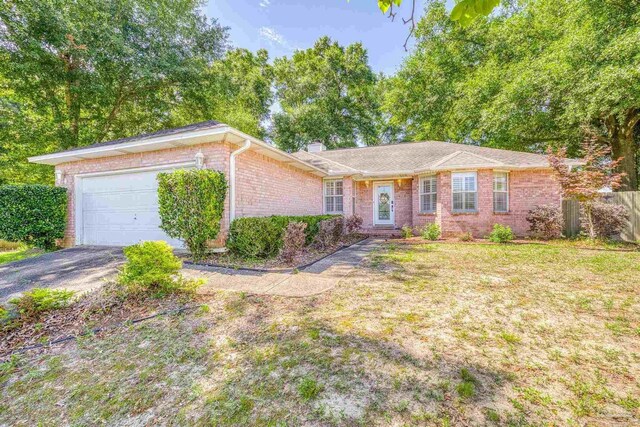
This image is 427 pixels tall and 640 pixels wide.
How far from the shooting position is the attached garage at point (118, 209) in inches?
294

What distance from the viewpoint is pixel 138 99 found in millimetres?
14945

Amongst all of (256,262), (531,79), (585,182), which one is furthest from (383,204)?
(531,79)

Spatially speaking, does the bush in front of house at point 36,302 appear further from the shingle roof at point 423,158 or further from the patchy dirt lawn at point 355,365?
the shingle roof at point 423,158

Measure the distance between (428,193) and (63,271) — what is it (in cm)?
1184

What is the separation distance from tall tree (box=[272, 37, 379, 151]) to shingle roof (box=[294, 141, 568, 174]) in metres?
8.79

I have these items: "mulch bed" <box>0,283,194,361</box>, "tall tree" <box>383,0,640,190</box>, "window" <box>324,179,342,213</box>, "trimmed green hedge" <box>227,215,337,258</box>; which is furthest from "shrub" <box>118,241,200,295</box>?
"tall tree" <box>383,0,640,190</box>

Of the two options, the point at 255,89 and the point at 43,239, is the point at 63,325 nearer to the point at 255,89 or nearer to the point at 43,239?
the point at 43,239

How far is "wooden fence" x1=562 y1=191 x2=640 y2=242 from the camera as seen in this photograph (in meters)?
9.67

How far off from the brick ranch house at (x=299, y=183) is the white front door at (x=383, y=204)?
5 cm

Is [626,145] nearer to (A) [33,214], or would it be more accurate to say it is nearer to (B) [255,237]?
(B) [255,237]

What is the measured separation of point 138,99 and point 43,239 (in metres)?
10.0

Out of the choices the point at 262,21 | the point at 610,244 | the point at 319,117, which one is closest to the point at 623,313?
the point at 610,244

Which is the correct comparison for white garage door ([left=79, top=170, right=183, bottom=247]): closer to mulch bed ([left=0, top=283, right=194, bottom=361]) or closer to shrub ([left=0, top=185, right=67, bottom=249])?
shrub ([left=0, top=185, right=67, bottom=249])

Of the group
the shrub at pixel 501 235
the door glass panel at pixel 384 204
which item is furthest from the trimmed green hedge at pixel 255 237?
the shrub at pixel 501 235
